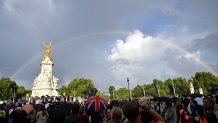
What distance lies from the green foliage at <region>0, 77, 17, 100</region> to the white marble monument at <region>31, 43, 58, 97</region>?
39.8 m

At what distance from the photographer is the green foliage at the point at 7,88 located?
346ft

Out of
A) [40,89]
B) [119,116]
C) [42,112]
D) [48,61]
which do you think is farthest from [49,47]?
[119,116]

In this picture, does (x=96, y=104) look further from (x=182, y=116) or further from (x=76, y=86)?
(x=76, y=86)

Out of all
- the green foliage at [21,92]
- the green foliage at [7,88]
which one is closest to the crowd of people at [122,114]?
the green foliage at [7,88]

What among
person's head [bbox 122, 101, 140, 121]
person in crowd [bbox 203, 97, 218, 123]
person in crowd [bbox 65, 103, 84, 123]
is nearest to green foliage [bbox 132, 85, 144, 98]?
person in crowd [bbox 203, 97, 218, 123]

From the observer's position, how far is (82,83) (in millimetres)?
131250

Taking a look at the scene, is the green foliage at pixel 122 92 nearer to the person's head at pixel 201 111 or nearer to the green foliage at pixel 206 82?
the green foliage at pixel 206 82

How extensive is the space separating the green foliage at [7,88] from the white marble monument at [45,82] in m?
39.8

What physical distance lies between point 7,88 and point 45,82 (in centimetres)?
4802

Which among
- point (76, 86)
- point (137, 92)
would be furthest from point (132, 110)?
point (137, 92)

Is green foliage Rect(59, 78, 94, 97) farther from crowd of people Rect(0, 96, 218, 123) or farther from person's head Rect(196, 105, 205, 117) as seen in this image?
person's head Rect(196, 105, 205, 117)

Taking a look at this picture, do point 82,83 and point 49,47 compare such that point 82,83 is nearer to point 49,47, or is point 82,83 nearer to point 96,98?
point 49,47

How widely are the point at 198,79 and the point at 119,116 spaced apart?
108 meters

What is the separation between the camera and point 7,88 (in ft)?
361
